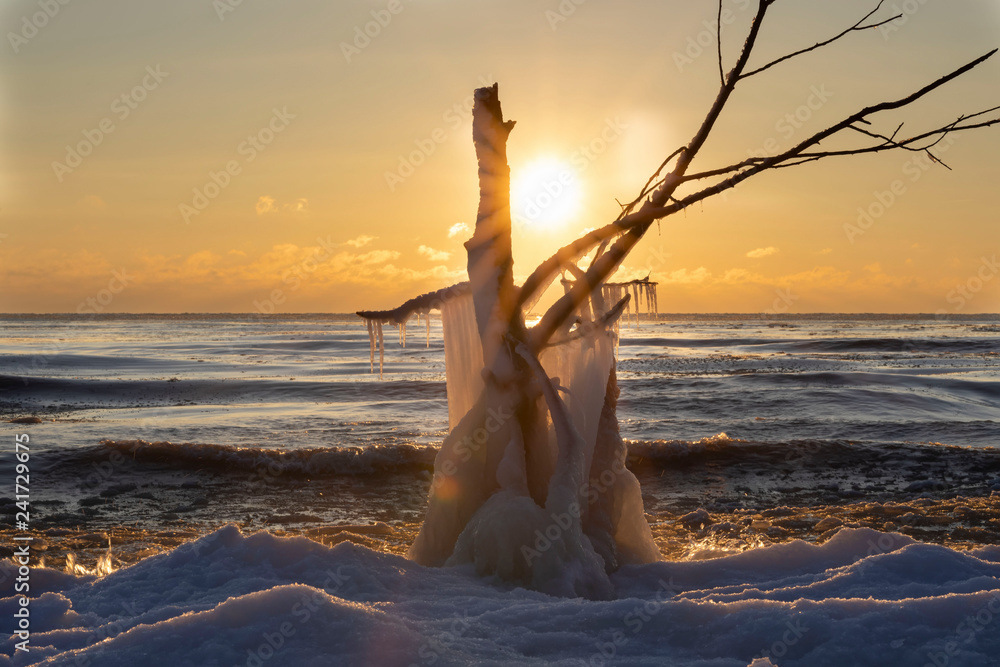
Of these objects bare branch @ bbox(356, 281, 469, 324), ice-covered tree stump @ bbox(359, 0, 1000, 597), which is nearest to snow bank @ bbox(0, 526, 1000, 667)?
ice-covered tree stump @ bbox(359, 0, 1000, 597)

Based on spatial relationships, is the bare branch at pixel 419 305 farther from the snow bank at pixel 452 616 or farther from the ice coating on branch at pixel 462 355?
the snow bank at pixel 452 616

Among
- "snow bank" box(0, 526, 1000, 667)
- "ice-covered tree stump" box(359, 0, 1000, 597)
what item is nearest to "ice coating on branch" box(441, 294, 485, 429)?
"ice-covered tree stump" box(359, 0, 1000, 597)

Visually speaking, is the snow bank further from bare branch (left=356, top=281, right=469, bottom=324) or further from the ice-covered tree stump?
bare branch (left=356, top=281, right=469, bottom=324)

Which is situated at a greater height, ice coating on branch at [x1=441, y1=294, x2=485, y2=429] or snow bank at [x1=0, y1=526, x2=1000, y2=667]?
ice coating on branch at [x1=441, y1=294, x2=485, y2=429]

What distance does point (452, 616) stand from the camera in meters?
3.88

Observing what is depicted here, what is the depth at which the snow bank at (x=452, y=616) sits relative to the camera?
313 cm

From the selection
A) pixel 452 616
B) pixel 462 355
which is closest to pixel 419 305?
pixel 462 355

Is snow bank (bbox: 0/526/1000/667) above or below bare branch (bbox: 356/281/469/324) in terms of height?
below

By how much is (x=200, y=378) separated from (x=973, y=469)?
77.6ft

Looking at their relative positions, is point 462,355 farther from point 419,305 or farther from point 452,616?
point 452,616

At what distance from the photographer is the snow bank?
10.3 feet

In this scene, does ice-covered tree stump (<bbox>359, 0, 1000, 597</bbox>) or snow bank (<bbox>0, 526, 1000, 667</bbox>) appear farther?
ice-covered tree stump (<bbox>359, 0, 1000, 597</bbox>)

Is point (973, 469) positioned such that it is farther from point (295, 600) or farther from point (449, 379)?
point (295, 600)

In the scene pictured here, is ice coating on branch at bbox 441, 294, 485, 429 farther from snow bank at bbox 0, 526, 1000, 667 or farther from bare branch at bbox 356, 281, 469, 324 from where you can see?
snow bank at bbox 0, 526, 1000, 667
